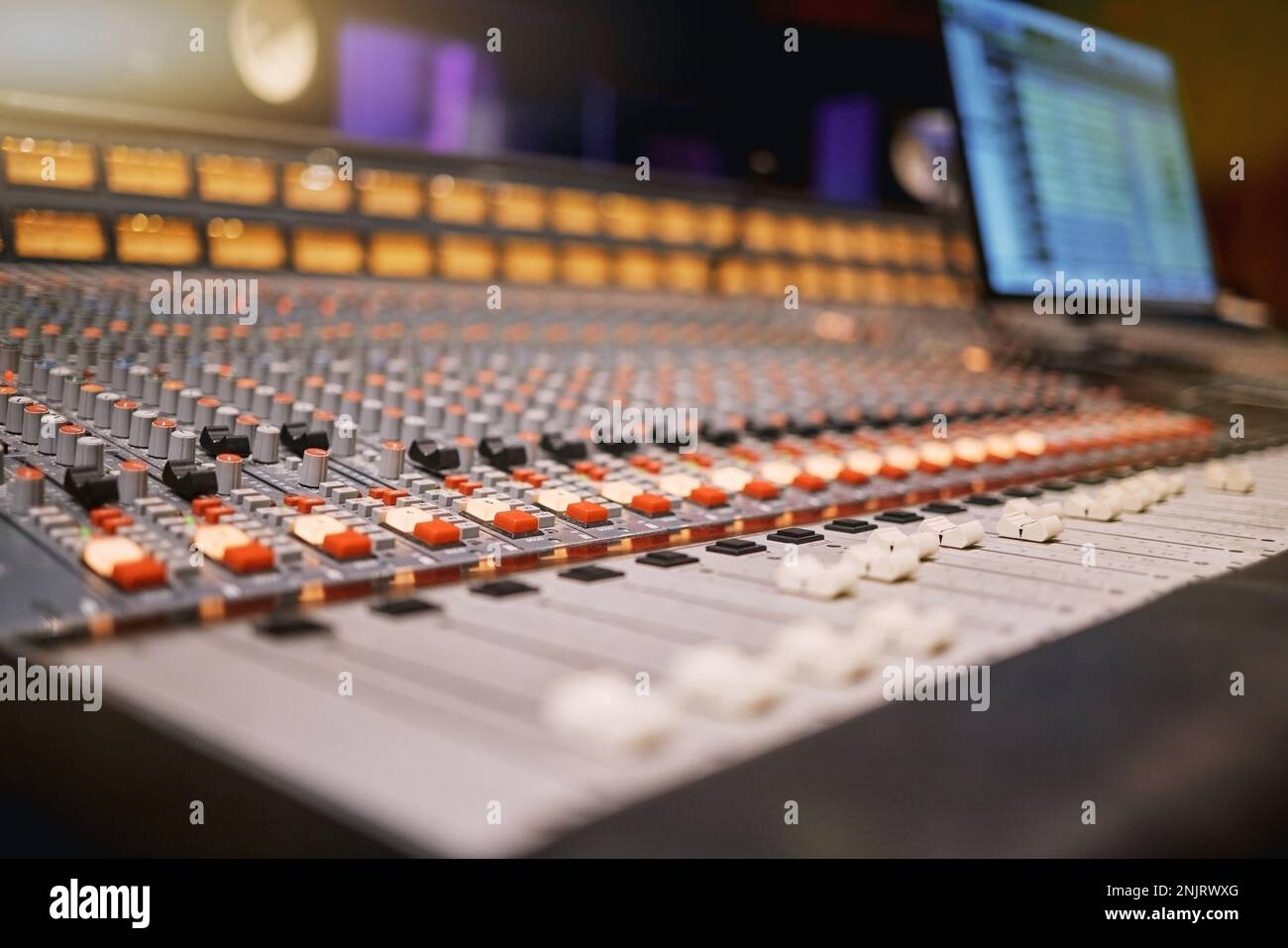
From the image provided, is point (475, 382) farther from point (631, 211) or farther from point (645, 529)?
point (631, 211)

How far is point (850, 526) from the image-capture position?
1031 mm

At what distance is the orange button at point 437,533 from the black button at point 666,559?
0.15m

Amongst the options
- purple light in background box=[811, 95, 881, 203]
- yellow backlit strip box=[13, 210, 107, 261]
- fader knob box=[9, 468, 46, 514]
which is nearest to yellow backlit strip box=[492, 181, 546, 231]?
yellow backlit strip box=[13, 210, 107, 261]

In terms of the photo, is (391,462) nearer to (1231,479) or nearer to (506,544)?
(506,544)

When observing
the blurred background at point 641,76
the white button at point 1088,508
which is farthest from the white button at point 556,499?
the blurred background at point 641,76

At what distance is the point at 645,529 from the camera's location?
95cm

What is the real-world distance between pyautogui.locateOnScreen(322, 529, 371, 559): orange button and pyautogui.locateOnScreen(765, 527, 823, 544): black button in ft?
1.22

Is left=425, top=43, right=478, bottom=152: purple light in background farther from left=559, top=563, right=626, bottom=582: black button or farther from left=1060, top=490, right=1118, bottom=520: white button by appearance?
left=559, top=563, right=626, bottom=582: black button

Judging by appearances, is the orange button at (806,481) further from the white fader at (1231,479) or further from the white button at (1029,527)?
the white fader at (1231,479)

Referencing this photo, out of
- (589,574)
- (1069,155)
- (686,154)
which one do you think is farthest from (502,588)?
(686,154)

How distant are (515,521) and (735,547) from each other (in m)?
0.19

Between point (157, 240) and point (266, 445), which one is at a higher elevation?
point (157, 240)

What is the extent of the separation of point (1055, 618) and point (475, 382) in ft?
2.85

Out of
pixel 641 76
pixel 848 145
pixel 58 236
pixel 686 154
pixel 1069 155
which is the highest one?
pixel 641 76
